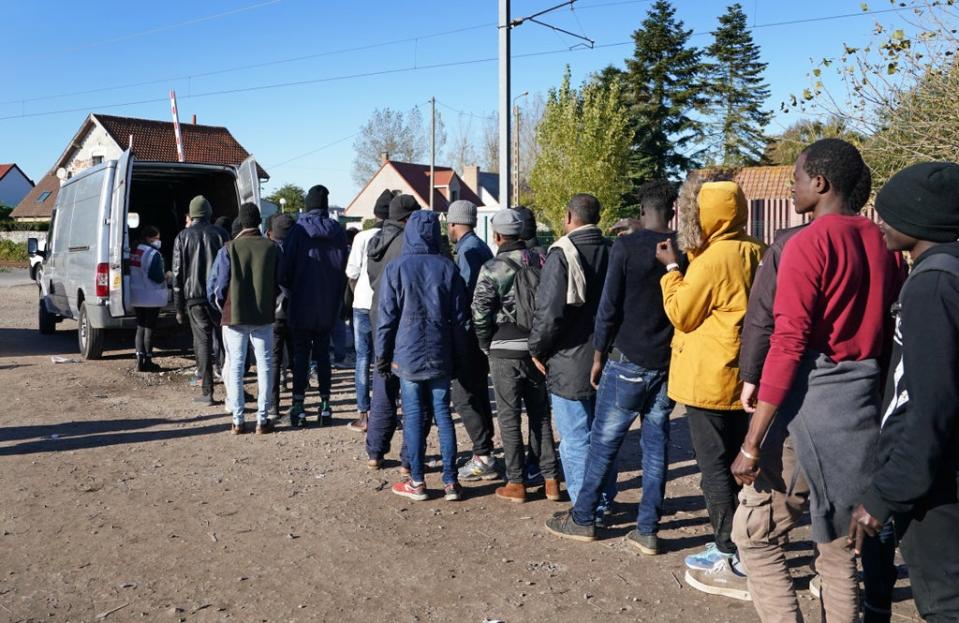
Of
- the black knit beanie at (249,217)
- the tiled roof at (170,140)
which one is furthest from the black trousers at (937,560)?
the tiled roof at (170,140)

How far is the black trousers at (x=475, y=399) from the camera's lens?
5.87 m

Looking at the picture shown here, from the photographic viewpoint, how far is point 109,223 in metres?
9.49

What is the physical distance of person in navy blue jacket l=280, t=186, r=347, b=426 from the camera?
24.4 ft

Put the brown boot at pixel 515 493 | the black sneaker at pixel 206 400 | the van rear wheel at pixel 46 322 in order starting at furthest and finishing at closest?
1. the van rear wheel at pixel 46 322
2. the black sneaker at pixel 206 400
3. the brown boot at pixel 515 493

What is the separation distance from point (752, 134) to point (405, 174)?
78.8 feet

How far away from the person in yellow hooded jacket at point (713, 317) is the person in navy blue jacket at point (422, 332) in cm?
182

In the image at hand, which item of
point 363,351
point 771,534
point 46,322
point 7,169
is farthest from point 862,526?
point 7,169

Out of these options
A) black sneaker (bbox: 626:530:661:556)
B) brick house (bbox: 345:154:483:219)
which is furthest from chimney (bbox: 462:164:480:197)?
black sneaker (bbox: 626:530:661:556)

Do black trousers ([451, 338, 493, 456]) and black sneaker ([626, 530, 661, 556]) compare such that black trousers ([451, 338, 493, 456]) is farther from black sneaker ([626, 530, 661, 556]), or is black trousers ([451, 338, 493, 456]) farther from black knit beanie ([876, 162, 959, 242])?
black knit beanie ([876, 162, 959, 242])

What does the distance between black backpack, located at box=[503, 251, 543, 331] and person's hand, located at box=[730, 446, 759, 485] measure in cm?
208

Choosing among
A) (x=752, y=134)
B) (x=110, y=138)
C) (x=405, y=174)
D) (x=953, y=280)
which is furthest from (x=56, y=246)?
(x=405, y=174)

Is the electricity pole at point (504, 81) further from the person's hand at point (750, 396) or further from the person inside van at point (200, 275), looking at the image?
the person's hand at point (750, 396)

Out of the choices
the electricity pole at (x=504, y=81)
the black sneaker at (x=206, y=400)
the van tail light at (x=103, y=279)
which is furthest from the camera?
the electricity pole at (x=504, y=81)

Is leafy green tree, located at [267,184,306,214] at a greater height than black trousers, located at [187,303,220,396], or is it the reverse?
leafy green tree, located at [267,184,306,214]
